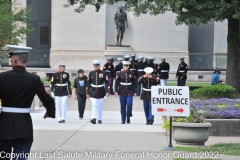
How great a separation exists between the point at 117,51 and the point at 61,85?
23.1 meters

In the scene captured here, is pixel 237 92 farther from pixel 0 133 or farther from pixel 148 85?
pixel 0 133

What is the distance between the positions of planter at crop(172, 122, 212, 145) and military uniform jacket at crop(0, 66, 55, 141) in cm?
590

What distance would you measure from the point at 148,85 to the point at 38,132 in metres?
4.12

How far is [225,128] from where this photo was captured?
1678 cm

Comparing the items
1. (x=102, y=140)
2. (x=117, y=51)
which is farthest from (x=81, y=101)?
(x=117, y=51)

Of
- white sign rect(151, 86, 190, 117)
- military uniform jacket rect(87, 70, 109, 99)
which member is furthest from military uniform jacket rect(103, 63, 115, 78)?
white sign rect(151, 86, 190, 117)

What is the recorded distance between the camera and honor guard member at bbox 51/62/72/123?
64.9 ft

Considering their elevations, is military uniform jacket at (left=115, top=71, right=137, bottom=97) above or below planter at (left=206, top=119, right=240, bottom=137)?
above

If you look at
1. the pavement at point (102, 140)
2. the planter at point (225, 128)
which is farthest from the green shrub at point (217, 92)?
the planter at point (225, 128)

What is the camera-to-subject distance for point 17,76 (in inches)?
349

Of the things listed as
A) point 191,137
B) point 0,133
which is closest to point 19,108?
point 0,133

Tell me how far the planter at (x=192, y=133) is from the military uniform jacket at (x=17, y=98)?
19.3ft

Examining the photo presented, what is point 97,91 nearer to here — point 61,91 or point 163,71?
point 61,91

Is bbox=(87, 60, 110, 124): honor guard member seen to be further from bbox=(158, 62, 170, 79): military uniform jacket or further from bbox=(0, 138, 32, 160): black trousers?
bbox=(158, 62, 170, 79): military uniform jacket
